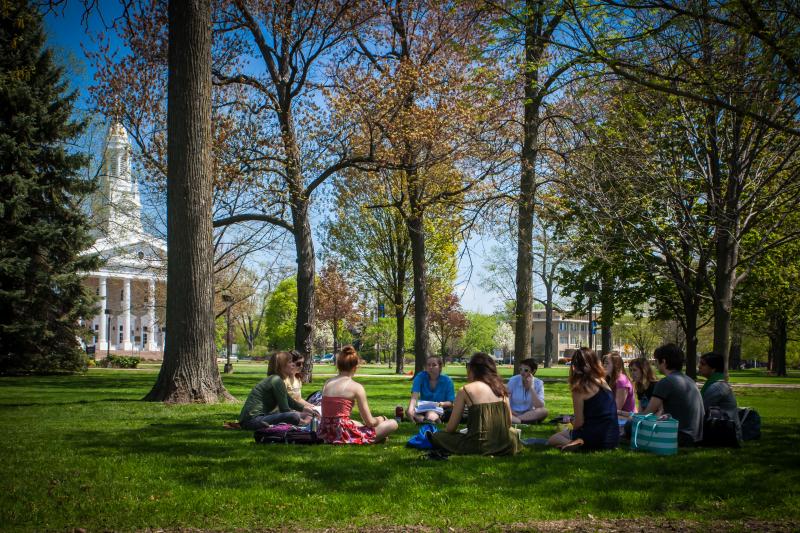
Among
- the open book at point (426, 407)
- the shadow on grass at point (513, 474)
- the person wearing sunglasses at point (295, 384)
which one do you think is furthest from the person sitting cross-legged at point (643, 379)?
the person wearing sunglasses at point (295, 384)

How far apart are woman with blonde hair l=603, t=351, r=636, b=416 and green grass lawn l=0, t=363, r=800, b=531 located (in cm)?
196

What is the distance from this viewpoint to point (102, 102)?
22.1 metres

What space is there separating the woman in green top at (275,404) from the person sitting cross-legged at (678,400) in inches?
Answer: 184

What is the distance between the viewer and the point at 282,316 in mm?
92438

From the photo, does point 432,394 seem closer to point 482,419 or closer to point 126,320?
point 482,419

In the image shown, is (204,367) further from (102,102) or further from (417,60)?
(417,60)

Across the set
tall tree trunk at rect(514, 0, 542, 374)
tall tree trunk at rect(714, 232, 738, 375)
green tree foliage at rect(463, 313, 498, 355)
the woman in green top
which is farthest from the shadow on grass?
green tree foliage at rect(463, 313, 498, 355)

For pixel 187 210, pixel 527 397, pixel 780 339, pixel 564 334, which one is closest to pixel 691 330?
pixel 527 397

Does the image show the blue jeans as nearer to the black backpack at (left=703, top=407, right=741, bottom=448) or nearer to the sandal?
the sandal

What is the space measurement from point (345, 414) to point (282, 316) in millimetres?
85169

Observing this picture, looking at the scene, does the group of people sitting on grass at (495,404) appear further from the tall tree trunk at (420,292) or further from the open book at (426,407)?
the tall tree trunk at (420,292)

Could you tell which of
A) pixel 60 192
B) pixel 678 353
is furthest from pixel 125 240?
pixel 678 353

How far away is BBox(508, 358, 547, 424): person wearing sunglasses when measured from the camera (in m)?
11.7

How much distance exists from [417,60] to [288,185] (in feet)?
22.1
